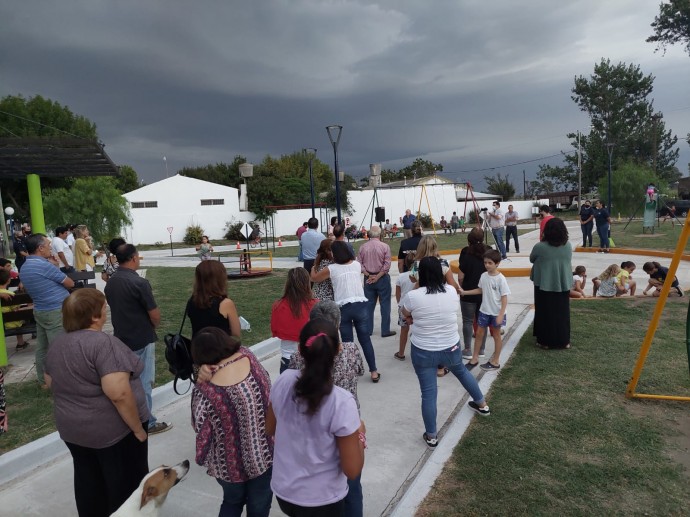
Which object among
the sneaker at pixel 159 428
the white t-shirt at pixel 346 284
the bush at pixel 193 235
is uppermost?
the bush at pixel 193 235

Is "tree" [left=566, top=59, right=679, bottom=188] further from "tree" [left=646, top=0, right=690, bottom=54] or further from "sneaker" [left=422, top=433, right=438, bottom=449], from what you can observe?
"sneaker" [left=422, top=433, right=438, bottom=449]

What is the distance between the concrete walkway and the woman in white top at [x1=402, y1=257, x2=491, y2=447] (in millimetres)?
356

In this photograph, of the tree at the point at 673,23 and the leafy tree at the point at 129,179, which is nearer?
the tree at the point at 673,23

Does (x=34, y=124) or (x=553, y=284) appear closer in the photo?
(x=553, y=284)

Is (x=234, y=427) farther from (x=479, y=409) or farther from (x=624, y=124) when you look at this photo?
(x=624, y=124)

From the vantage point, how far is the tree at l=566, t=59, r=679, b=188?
174 ft

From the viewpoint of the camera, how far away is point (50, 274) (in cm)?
480

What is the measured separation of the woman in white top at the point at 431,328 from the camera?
3.78 m

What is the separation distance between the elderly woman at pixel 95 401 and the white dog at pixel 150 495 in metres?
0.24

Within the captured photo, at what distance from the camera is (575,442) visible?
3797 millimetres

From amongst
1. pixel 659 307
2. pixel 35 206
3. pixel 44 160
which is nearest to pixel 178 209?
pixel 35 206

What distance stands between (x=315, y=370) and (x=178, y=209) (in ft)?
132

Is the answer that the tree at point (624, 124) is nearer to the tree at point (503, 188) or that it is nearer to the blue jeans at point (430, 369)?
the tree at point (503, 188)

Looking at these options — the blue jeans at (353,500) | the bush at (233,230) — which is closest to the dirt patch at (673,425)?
the blue jeans at (353,500)
